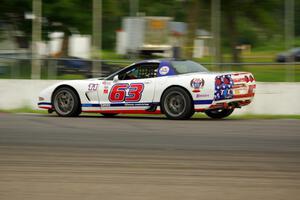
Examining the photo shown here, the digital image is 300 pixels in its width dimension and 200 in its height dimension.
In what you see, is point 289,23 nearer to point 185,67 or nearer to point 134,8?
point 134,8

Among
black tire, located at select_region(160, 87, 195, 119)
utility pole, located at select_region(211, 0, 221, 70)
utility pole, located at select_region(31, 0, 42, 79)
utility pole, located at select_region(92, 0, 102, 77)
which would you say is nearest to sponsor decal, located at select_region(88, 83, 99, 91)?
black tire, located at select_region(160, 87, 195, 119)

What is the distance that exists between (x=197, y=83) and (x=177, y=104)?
654 millimetres

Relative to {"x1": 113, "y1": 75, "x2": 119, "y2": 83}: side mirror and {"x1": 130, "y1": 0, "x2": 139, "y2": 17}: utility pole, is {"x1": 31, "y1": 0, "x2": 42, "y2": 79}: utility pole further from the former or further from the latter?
{"x1": 113, "y1": 75, "x2": 119, "y2": 83}: side mirror

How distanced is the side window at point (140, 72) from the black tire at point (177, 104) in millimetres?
674

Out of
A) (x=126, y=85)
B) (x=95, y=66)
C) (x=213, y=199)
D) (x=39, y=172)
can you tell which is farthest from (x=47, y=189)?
(x=95, y=66)

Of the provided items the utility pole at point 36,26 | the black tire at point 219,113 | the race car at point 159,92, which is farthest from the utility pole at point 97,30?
the black tire at point 219,113

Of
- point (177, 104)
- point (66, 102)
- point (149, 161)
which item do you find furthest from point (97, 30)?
point (149, 161)

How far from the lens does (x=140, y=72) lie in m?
14.9

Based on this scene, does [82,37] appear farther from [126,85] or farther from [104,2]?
[126,85]

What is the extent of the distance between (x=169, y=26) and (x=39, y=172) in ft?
45.0

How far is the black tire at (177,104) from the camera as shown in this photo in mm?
14008

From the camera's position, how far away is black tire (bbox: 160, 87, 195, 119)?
14008 millimetres

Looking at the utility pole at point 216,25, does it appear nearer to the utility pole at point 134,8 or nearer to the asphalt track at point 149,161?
the utility pole at point 134,8

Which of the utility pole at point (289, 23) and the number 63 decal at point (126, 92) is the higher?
the utility pole at point (289, 23)
